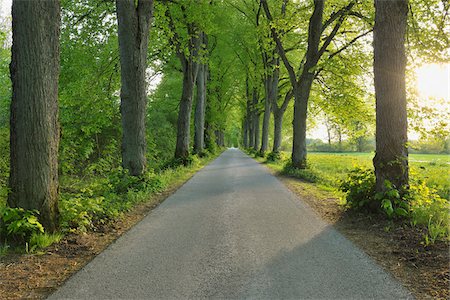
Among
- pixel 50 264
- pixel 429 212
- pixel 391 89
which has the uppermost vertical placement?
pixel 391 89

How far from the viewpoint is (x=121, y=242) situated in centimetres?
539

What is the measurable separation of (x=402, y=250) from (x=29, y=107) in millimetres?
5883

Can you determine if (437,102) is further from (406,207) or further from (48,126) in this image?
(48,126)

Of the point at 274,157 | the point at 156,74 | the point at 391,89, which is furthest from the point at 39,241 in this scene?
the point at 274,157

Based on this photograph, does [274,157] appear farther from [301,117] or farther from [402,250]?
[402,250]

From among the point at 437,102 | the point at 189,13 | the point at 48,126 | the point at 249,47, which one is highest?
the point at 249,47

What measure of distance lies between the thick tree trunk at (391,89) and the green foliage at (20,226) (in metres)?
6.19

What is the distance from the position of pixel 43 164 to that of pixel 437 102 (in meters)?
8.55

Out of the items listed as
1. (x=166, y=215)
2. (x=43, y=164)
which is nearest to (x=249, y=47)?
(x=166, y=215)

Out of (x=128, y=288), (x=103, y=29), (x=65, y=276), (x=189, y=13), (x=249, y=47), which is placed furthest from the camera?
(x=249, y=47)

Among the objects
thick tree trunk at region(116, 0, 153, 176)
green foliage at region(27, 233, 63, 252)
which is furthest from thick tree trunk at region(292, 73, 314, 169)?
green foliage at region(27, 233, 63, 252)

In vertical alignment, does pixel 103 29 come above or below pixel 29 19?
above

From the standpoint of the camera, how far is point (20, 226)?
4898 millimetres

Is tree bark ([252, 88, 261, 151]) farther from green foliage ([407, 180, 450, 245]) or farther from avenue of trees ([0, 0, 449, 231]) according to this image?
green foliage ([407, 180, 450, 245])
